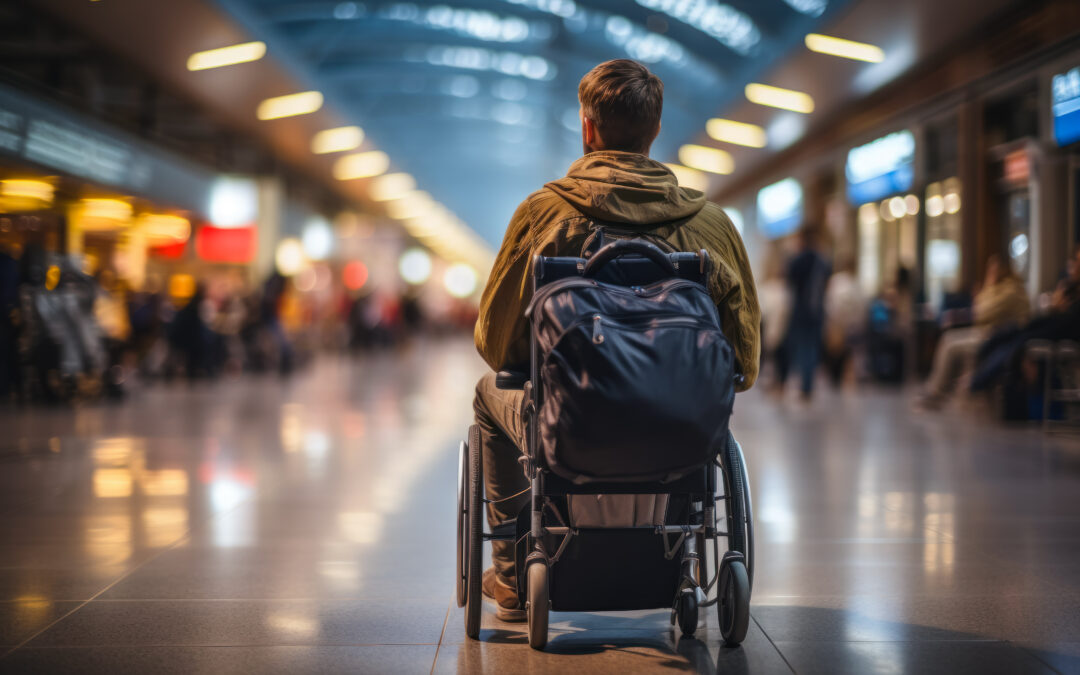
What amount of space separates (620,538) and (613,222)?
0.87 m

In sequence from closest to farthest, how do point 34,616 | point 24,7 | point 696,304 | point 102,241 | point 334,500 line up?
point 696,304
point 34,616
point 334,500
point 24,7
point 102,241

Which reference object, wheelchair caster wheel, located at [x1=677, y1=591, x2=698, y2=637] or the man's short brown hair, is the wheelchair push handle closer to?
the man's short brown hair

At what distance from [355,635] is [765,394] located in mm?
11300

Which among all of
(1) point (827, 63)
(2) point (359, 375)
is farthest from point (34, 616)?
(2) point (359, 375)

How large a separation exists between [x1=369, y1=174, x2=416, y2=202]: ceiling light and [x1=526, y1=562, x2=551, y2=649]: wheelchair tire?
31.2 metres

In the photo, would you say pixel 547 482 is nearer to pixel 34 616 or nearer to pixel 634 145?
pixel 634 145

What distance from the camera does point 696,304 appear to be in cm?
279

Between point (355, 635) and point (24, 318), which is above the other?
point (24, 318)

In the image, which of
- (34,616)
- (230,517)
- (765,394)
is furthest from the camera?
(765,394)

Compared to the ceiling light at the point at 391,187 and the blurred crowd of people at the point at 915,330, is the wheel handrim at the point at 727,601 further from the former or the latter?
the ceiling light at the point at 391,187

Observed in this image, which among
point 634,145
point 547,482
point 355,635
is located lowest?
point 355,635

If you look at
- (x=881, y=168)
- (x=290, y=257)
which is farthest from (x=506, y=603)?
(x=290, y=257)

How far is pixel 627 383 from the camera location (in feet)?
8.55

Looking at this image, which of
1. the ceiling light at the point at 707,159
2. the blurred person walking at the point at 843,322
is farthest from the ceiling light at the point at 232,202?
the blurred person walking at the point at 843,322
